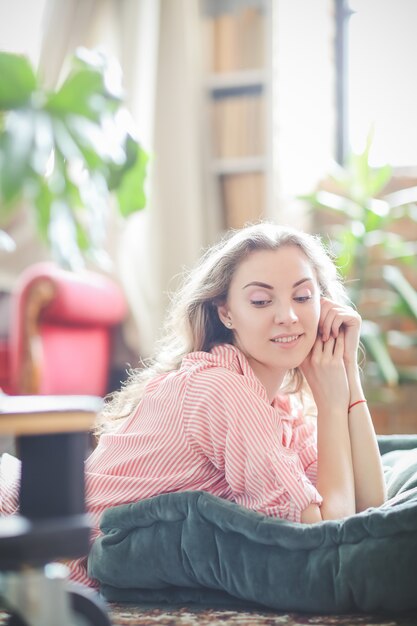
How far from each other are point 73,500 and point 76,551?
2.4 inches

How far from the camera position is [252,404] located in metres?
1.50

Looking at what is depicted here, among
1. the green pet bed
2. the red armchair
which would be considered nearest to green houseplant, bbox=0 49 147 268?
the green pet bed

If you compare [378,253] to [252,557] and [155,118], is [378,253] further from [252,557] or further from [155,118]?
[252,557]

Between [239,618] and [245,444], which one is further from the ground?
[245,444]

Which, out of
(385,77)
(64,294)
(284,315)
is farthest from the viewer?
(385,77)

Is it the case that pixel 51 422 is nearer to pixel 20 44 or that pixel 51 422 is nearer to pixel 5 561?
pixel 5 561

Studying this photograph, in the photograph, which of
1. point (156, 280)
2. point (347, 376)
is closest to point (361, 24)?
point (156, 280)

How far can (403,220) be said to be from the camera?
12.7ft

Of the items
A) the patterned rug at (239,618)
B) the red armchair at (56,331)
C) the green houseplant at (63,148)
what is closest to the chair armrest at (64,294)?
the red armchair at (56,331)

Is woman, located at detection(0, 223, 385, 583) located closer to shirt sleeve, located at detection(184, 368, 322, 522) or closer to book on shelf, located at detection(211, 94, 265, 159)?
shirt sleeve, located at detection(184, 368, 322, 522)

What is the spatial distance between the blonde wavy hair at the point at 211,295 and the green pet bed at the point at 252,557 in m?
0.32

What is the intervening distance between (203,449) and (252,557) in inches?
8.2

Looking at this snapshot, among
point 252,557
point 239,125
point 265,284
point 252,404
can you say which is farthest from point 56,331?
point 252,557

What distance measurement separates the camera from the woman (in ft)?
4.86
